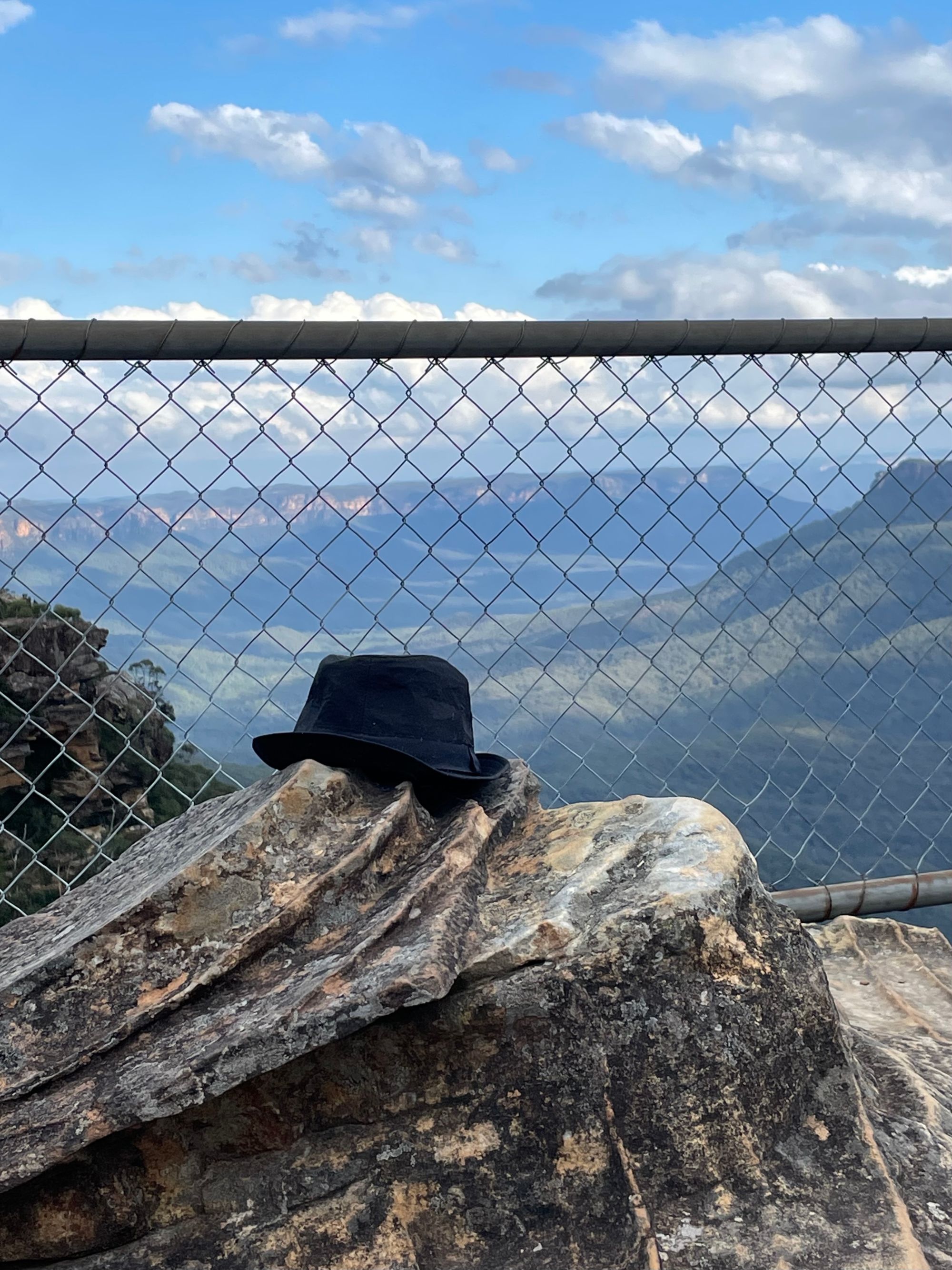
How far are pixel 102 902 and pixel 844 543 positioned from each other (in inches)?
110

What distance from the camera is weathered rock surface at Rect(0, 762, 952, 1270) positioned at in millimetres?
1915

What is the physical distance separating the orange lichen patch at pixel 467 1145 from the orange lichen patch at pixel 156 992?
554 millimetres

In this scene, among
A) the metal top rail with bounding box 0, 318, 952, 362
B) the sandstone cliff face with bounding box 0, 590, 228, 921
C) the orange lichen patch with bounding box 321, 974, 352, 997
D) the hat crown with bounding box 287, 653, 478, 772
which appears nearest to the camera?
the orange lichen patch with bounding box 321, 974, 352, 997

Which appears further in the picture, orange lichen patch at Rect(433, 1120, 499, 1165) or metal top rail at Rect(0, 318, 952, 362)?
metal top rail at Rect(0, 318, 952, 362)

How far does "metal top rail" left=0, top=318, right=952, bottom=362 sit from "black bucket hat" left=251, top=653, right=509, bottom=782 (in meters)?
0.81

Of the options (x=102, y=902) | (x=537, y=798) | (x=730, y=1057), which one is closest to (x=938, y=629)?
(x=537, y=798)

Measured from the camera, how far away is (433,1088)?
2.01 metres

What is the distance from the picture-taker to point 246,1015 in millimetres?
1941

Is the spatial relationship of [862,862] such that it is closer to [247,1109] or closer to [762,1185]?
[762,1185]

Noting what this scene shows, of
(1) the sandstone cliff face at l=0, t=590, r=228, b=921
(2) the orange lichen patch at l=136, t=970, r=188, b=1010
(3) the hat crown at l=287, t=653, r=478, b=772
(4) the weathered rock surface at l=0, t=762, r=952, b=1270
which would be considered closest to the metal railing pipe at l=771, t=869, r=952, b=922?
(4) the weathered rock surface at l=0, t=762, r=952, b=1270

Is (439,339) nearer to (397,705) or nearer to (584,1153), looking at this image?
(397,705)

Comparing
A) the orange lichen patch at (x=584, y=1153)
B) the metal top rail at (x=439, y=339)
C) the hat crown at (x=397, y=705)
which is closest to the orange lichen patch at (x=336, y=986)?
the orange lichen patch at (x=584, y=1153)

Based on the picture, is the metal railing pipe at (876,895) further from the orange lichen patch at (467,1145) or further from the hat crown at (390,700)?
the orange lichen patch at (467,1145)

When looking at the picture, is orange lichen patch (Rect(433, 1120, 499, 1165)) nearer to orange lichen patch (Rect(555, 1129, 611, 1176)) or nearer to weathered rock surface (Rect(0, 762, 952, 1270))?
weathered rock surface (Rect(0, 762, 952, 1270))
